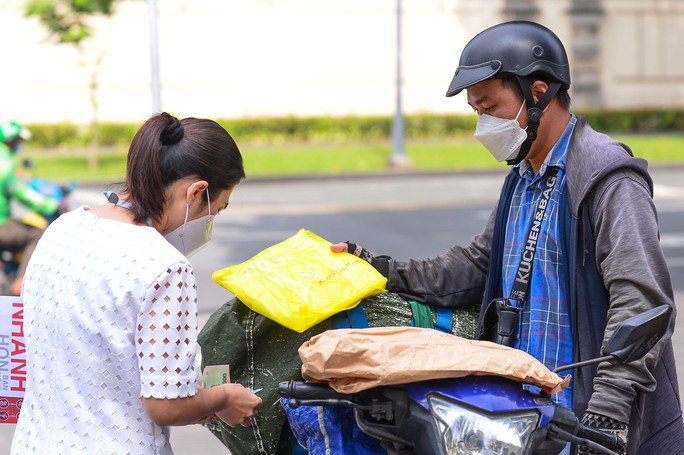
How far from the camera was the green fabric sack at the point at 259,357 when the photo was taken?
99.1 inches

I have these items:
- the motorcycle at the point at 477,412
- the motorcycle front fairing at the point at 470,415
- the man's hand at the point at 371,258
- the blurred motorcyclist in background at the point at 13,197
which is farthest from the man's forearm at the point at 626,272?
the blurred motorcyclist in background at the point at 13,197

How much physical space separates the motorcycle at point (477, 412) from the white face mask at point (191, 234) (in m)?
0.47

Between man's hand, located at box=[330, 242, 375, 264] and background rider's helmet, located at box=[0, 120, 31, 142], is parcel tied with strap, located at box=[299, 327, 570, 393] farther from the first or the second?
background rider's helmet, located at box=[0, 120, 31, 142]

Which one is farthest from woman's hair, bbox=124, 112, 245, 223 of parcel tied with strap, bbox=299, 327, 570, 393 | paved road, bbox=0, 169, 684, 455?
paved road, bbox=0, 169, 684, 455

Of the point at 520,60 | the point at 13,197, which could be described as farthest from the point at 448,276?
the point at 13,197

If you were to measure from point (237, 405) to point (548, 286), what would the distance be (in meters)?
0.81

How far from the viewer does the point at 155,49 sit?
15539 mm

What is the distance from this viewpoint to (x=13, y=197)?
797 centimetres

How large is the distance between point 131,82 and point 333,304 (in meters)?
23.5

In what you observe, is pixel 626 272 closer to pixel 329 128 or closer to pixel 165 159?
pixel 165 159

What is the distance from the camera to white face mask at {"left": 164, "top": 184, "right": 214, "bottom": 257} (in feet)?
7.79

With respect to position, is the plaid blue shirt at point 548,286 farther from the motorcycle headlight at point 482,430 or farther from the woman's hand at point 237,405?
the woman's hand at point 237,405

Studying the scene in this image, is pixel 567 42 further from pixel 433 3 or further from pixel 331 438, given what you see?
pixel 331 438

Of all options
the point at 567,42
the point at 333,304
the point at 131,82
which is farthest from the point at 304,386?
the point at 567,42
